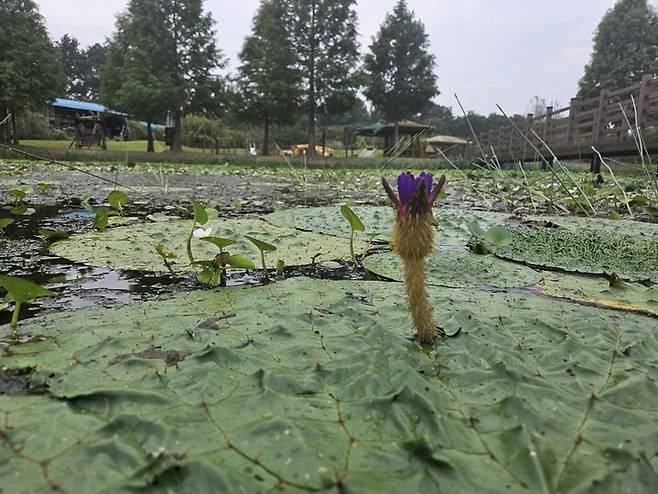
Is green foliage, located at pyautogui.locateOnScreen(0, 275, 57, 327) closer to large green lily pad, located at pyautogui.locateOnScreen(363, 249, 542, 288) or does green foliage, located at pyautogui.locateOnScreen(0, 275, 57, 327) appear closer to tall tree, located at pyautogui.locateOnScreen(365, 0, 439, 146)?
large green lily pad, located at pyautogui.locateOnScreen(363, 249, 542, 288)

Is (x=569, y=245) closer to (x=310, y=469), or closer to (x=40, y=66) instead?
(x=310, y=469)

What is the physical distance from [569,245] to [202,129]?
1360 inches

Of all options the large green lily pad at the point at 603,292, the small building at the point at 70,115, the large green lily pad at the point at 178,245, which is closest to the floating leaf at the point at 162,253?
the large green lily pad at the point at 178,245

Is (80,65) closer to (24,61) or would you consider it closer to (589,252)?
(24,61)

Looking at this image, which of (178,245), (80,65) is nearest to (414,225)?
(178,245)

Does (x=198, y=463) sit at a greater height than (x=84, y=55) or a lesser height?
lesser

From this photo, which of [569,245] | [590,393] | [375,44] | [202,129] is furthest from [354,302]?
[202,129]

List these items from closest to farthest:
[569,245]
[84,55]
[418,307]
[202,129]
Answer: [418,307] < [569,245] < [202,129] < [84,55]

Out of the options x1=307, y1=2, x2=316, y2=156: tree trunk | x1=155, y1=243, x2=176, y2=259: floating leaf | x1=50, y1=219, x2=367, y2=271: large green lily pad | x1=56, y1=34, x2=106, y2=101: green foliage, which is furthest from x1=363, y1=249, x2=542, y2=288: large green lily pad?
x1=56, y1=34, x2=106, y2=101: green foliage

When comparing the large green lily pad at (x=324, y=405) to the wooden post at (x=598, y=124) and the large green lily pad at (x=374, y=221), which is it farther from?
the wooden post at (x=598, y=124)

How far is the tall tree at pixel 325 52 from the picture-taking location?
2450 centimetres

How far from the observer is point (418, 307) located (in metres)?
0.92

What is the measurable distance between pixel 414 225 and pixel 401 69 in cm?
3185

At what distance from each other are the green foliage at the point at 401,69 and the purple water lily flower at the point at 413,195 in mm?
30410
